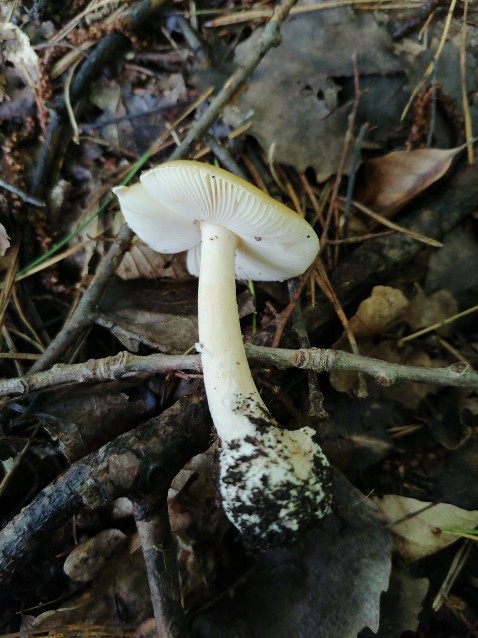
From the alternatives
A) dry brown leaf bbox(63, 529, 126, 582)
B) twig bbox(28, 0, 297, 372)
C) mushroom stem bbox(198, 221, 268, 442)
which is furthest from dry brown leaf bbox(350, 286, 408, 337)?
dry brown leaf bbox(63, 529, 126, 582)

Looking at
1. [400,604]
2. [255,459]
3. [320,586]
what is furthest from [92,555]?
[400,604]

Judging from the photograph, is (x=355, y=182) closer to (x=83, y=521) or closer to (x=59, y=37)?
(x=59, y=37)

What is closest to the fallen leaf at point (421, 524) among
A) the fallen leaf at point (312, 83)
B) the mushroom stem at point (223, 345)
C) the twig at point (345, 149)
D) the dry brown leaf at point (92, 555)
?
the mushroom stem at point (223, 345)

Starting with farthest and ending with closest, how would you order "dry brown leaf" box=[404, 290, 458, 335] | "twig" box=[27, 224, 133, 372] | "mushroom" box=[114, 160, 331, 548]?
"dry brown leaf" box=[404, 290, 458, 335]
"twig" box=[27, 224, 133, 372]
"mushroom" box=[114, 160, 331, 548]

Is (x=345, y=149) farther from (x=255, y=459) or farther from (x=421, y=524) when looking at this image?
(x=421, y=524)

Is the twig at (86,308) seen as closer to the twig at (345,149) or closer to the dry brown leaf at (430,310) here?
the twig at (345,149)

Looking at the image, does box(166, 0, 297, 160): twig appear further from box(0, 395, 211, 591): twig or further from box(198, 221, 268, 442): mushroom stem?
box(0, 395, 211, 591): twig

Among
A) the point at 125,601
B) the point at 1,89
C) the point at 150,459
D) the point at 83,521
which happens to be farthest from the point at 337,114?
the point at 125,601
